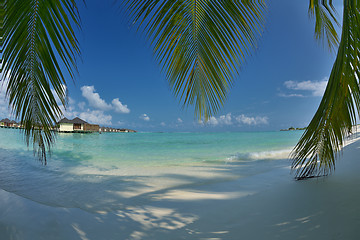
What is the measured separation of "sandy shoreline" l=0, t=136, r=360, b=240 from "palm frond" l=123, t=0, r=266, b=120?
1222 millimetres

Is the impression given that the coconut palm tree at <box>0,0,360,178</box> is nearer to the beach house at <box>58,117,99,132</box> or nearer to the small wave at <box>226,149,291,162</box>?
the small wave at <box>226,149,291,162</box>

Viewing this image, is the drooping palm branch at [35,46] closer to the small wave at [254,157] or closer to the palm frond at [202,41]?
the palm frond at [202,41]

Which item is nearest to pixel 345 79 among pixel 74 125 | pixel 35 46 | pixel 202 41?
pixel 202 41

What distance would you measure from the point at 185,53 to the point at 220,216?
6.30 ft

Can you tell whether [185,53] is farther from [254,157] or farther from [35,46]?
[254,157]

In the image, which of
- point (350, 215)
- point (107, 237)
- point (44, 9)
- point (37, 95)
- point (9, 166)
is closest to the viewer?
point (44, 9)

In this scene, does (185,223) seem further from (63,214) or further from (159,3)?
(159,3)

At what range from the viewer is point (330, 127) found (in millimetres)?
1658

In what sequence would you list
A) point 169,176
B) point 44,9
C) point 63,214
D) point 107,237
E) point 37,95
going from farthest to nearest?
point 169,176
point 63,214
point 107,237
point 37,95
point 44,9

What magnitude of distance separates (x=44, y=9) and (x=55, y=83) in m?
0.44

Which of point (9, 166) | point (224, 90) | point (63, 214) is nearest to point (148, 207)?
point (63, 214)

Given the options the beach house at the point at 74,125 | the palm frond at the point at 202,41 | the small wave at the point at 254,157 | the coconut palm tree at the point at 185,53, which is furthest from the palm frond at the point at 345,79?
the beach house at the point at 74,125

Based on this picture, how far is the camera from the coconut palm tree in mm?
1139

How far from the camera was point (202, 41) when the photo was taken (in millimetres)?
1947
